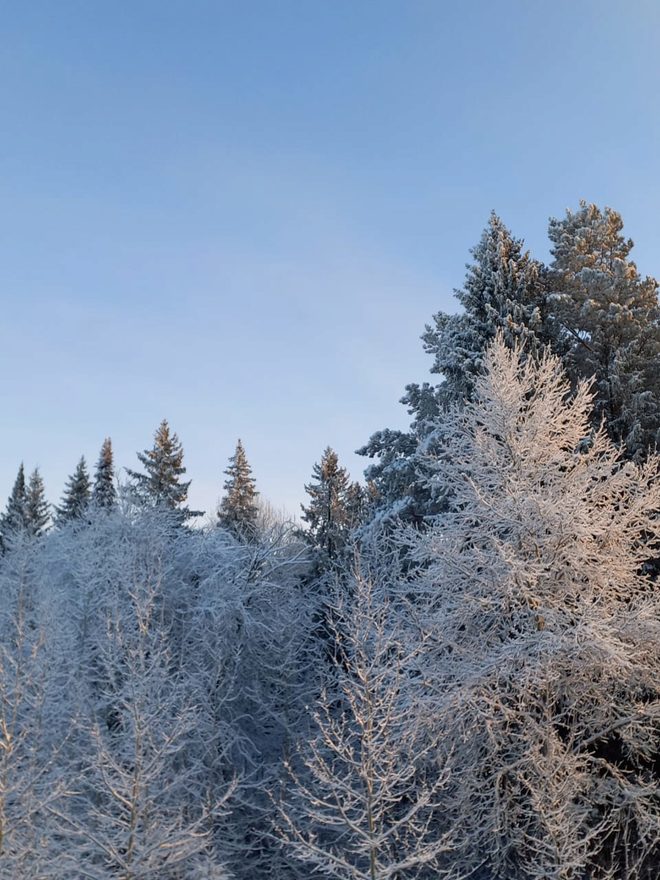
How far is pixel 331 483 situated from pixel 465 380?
18618 mm

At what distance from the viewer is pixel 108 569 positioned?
833 inches

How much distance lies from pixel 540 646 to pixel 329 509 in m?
24.4

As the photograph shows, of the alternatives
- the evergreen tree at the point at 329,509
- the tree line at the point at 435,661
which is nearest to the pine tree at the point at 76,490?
the evergreen tree at the point at 329,509

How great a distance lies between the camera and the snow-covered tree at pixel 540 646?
1173cm

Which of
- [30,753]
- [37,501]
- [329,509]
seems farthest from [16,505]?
[30,753]

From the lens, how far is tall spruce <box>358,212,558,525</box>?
19.1 meters

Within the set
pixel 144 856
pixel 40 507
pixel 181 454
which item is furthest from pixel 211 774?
pixel 40 507

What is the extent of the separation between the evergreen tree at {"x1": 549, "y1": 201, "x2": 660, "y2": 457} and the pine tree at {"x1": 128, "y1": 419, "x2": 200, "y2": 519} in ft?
82.9

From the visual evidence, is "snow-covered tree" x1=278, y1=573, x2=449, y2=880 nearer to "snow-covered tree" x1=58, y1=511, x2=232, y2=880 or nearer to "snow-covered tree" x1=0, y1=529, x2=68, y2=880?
"snow-covered tree" x1=58, y1=511, x2=232, y2=880

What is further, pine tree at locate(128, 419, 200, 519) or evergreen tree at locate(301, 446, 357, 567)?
pine tree at locate(128, 419, 200, 519)

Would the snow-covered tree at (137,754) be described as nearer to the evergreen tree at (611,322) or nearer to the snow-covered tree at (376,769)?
the snow-covered tree at (376,769)

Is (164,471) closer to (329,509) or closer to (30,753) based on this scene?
(329,509)

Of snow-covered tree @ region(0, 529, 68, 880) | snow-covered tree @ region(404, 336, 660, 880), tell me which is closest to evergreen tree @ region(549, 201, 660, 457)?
snow-covered tree @ region(404, 336, 660, 880)

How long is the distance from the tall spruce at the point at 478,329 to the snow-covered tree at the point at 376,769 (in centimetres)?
532
